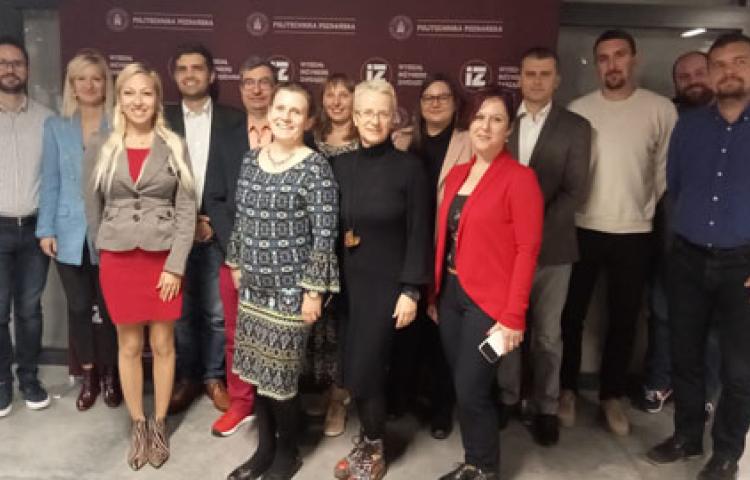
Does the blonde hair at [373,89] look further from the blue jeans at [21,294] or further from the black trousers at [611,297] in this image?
the blue jeans at [21,294]

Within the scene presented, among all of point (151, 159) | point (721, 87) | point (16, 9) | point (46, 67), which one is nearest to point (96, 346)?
point (151, 159)

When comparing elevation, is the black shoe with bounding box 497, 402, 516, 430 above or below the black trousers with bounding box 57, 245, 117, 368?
below

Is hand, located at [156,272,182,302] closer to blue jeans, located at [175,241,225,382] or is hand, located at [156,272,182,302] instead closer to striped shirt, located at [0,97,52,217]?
blue jeans, located at [175,241,225,382]

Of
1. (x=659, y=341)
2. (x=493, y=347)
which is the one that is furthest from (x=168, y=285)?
(x=659, y=341)

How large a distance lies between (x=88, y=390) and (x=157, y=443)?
732mm

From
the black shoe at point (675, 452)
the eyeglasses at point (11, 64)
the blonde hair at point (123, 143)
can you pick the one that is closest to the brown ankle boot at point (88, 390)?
the blonde hair at point (123, 143)

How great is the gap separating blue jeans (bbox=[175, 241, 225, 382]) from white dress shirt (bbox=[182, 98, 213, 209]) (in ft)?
1.10

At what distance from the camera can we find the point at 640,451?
3.18m

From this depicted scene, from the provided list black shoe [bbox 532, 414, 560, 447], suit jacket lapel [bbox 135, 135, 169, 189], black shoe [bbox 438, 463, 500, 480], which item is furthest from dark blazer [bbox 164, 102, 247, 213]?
black shoe [bbox 532, 414, 560, 447]

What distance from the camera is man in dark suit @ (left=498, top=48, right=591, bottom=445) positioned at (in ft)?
9.81

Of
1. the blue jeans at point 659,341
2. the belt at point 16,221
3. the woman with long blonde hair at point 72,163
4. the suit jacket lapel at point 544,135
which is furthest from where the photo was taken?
the blue jeans at point 659,341

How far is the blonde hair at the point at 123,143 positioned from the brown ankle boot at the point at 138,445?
1.10 m

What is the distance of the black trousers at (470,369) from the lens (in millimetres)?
2514

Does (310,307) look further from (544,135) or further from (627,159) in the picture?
(627,159)
